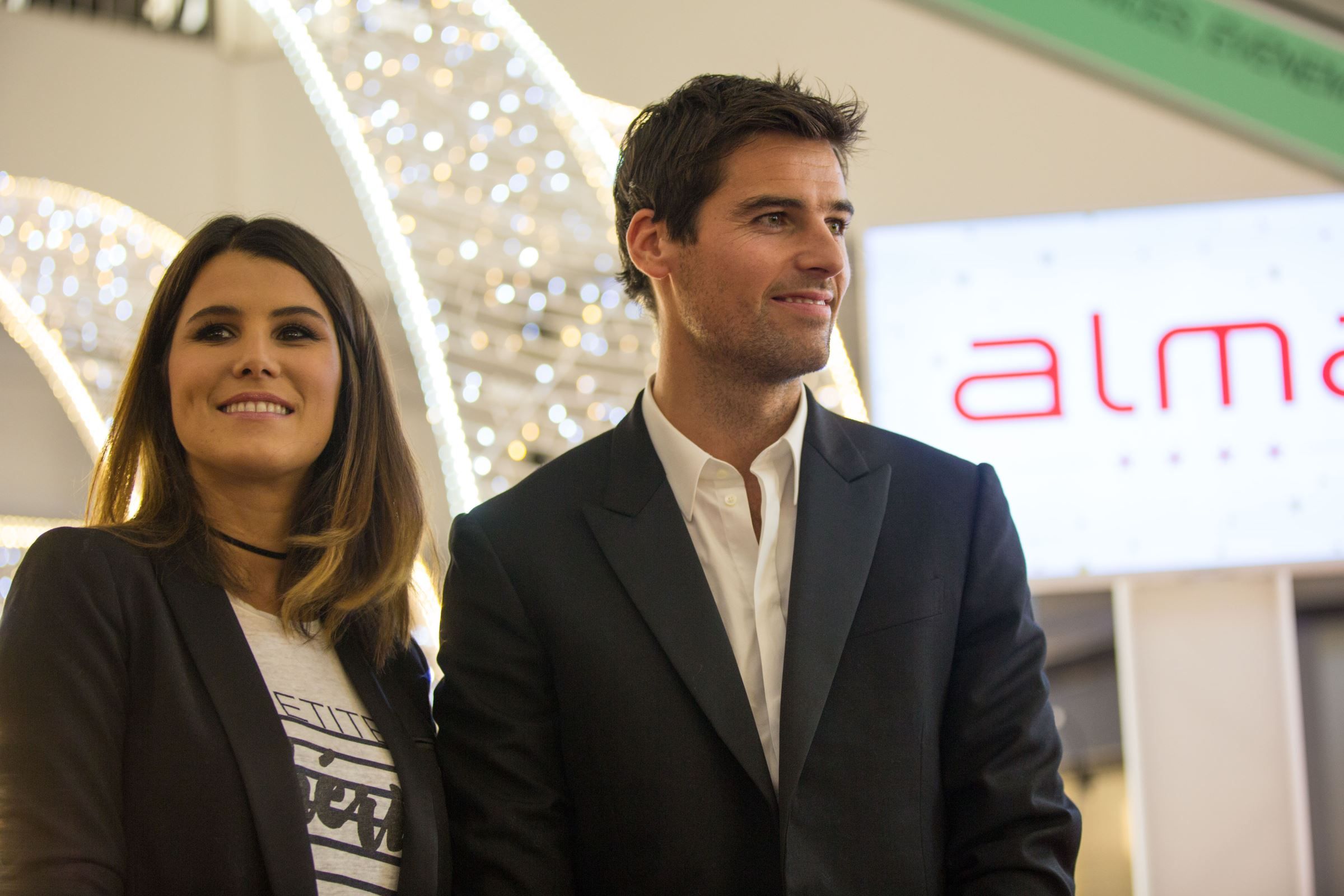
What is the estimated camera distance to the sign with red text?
140 inches

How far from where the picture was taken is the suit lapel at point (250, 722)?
1504mm

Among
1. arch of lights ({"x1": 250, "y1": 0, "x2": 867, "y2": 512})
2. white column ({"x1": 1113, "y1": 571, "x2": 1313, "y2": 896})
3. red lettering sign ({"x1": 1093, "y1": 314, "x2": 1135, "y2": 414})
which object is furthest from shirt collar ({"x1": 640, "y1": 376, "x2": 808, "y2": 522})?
white column ({"x1": 1113, "y1": 571, "x2": 1313, "y2": 896})

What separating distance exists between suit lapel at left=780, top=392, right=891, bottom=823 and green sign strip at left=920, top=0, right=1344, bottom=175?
2496mm

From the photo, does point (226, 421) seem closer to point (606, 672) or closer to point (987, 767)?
point (606, 672)

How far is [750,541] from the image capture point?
1836 millimetres


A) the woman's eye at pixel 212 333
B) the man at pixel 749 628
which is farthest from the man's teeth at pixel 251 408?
the man at pixel 749 628

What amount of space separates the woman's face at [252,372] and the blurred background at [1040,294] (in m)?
1.31

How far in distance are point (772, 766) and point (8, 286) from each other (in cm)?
329

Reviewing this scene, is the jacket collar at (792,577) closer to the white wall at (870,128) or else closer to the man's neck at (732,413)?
the man's neck at (732,413)

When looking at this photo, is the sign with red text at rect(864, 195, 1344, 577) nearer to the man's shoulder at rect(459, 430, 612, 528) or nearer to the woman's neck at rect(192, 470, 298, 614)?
the man's shoulder at rect(459, 430, 612, 528)

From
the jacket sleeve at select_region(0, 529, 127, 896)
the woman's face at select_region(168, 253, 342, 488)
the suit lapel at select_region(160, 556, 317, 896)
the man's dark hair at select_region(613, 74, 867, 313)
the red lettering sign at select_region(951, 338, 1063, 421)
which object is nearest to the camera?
the jacket sleeve at select_region(0, 529, 127, 896)

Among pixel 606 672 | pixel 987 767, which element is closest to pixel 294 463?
pixel 606 672

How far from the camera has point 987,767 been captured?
168cm

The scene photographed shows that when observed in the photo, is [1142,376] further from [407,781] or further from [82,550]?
[82,550]
